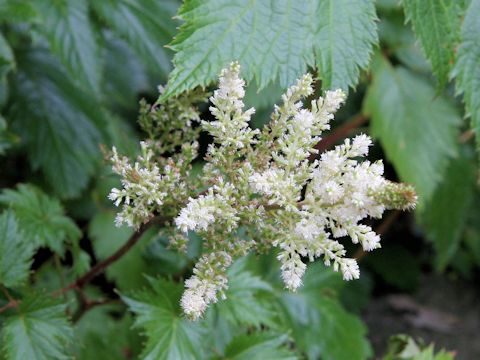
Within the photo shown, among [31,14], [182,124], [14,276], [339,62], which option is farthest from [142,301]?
[31,14]

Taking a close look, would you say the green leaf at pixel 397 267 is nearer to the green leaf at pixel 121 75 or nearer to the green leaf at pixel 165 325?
the green leaf at pixel 121 75

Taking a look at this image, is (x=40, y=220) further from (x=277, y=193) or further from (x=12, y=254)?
(x=277, y=193)

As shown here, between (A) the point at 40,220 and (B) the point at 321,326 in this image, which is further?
(B) the point at 321,326

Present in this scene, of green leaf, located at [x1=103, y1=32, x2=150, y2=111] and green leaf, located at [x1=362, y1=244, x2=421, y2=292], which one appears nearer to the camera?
green leaf, located at [x1=103, y1=32, x2=150, y2=111]

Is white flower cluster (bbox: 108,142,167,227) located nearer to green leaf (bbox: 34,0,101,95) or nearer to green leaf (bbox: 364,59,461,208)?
green leaf (bbox: 34,0,101,95)

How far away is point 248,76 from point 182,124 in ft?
0.53

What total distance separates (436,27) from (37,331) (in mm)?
1020

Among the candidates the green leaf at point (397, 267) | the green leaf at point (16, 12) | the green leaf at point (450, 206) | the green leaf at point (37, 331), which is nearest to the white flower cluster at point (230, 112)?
the green leaf at point (37, 331)

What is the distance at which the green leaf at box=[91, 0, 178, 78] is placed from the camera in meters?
2.10

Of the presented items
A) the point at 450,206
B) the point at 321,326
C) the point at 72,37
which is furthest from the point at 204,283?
the point at 450,206

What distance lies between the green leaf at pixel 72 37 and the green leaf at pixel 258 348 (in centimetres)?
92

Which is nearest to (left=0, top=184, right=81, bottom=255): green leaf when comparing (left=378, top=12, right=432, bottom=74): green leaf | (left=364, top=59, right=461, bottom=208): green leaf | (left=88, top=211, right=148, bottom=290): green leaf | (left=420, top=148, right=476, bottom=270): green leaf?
(left=88, top=211, right=148, bottom=290): green leaf

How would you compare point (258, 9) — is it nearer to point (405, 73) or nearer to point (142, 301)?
point (142, 301)

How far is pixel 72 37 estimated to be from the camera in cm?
203
